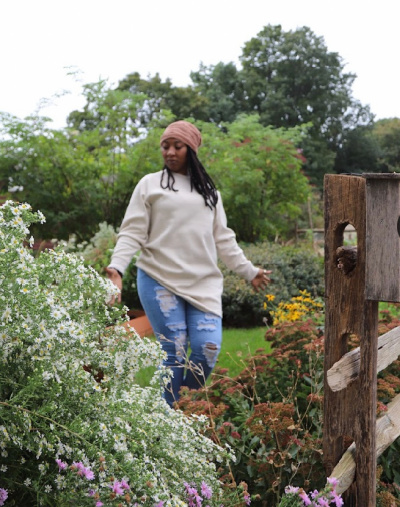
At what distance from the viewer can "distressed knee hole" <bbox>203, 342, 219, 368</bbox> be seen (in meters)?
4.25

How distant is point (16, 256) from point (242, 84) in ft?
122

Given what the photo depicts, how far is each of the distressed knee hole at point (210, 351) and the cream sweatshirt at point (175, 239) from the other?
207 mm

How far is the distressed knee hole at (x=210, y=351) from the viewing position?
4.25 metres

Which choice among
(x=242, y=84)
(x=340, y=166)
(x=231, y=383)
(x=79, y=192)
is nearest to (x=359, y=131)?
(x=340, y=166)

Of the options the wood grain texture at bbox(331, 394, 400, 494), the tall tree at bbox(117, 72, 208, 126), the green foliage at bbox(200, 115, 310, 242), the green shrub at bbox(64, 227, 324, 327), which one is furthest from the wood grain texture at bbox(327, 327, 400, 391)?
the tall tree at bbox(117, 72, 208, 126)

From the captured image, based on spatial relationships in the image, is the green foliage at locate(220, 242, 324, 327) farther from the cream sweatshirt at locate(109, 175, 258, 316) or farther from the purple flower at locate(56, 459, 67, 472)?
the purple flower at locate(56, 459, 67, 472)

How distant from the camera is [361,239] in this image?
2.54 meters

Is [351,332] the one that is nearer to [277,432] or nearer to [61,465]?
[277,432]

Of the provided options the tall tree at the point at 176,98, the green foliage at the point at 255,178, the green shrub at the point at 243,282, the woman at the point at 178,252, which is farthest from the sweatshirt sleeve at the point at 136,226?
the tall tree at the point at 176,98

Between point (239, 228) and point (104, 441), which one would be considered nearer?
point (104, 441)

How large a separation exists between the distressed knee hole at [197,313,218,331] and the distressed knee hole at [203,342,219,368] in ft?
0.31

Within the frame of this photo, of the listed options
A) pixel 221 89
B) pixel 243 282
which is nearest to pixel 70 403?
pixel 243 282

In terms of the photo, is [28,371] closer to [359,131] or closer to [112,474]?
[112,474]

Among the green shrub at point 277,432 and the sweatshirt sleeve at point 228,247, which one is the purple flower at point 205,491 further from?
the sweatshirt sleeve at point 228,247
